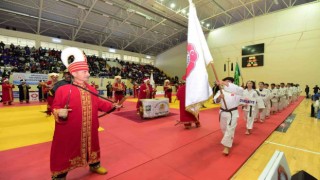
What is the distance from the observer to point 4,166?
113 inches

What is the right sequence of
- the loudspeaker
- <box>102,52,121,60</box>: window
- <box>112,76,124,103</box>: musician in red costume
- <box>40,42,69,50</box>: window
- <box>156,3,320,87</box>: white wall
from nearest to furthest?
the loudspeaker < <box>112,76,124,103</box>: musician in red costume < <box>156,3,320,87</box>: white wall < <box>40,42,69,50</box>: window < <box>102,52,121,60</box>: window

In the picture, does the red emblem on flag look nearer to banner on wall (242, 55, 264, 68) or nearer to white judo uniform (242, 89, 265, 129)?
white judo uniform (242, 89, 265, 129)

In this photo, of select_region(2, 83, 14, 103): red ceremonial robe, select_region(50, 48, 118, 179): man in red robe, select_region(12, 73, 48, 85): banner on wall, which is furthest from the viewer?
select_region(12, 73, 48, 85): banner on wall

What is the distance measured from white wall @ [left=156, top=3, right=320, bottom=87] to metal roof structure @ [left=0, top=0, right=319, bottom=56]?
1132mm

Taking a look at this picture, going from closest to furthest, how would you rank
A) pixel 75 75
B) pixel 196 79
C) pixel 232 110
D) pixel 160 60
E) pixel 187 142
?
pixel 75 75, pixel 196 79, pixel 232 110, pixel 187 142, pixel 160 60

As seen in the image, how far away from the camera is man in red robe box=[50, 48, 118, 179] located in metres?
2.15

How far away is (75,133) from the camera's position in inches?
88.3

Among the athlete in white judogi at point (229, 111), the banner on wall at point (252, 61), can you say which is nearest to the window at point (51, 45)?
the banner on wall at point (252, 61)

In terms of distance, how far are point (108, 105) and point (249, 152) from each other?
3020 mm

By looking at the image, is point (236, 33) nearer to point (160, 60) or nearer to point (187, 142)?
point (160, 60)

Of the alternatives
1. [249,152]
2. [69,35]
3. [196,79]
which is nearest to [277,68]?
[249,152]

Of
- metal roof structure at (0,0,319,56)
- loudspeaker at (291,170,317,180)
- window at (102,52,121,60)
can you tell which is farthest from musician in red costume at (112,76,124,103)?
window at (102,52,121,60)

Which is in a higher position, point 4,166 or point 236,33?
point 236,33

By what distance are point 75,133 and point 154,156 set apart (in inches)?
65.0
